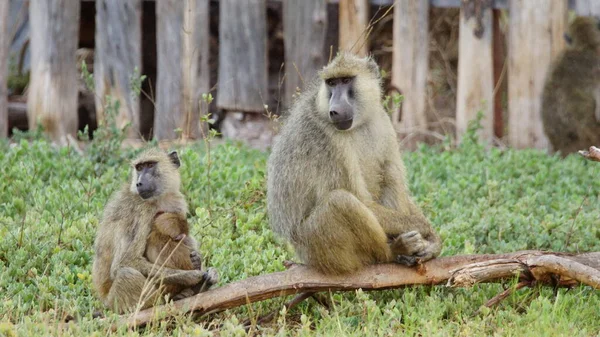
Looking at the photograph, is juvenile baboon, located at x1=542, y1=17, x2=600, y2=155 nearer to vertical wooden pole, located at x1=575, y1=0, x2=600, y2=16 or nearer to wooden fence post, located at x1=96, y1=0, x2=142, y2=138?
vertical wooden pole, located at x1=575, y1=0, x2=600, y2=16

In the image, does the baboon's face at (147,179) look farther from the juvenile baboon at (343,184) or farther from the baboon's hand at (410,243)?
the baboon's hand at (410,243)

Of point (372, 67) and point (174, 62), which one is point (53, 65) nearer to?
point (174, 62)

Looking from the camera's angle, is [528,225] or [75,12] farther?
[75,12]

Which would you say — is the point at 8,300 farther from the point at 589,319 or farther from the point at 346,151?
the point at 589,319

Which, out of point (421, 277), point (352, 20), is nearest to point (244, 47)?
point (352, 20)

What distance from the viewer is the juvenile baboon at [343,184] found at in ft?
19.4

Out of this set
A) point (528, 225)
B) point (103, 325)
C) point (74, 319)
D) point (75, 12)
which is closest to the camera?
point (103, 325)

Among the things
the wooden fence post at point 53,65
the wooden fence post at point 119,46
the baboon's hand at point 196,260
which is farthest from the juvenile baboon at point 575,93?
the baboon's hand at point 196,260

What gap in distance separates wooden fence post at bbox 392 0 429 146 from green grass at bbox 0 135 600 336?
60cm

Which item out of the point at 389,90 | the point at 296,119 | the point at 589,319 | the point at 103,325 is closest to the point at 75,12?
the point at 389,90

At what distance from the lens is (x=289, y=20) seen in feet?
36.6

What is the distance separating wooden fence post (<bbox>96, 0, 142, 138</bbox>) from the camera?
36.8ft

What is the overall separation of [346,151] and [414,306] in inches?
42.9

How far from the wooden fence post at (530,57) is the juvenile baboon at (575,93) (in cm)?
15
